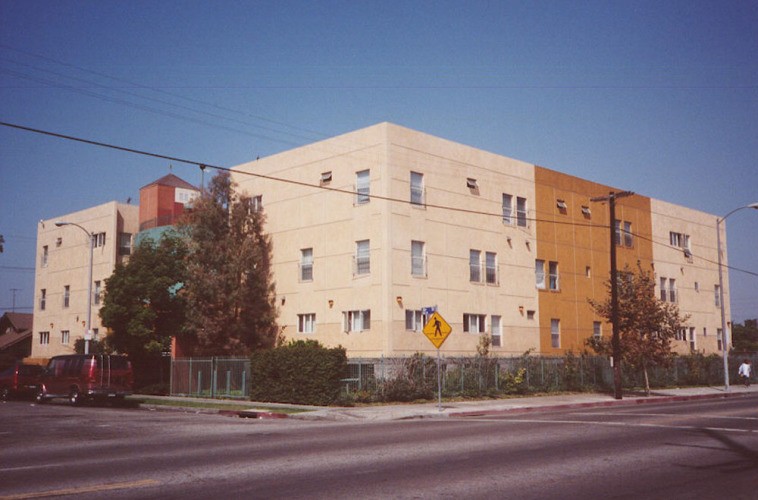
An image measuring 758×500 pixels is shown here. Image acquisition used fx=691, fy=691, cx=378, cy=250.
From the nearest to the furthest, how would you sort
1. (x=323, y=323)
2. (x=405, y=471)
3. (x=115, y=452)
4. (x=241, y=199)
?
(x=405, y=471) < (x=115, y=452) < (x=323, y=323) < (x=241, y=199)

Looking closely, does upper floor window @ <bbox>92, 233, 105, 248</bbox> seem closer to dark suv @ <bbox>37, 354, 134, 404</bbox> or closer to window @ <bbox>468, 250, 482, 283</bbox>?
dark suv @ <bbox>37, 354, 134, 404</bbox>

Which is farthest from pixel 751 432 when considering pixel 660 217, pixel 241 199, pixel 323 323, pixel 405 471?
pixel 660 217

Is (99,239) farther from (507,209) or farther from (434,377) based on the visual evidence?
(434,377)

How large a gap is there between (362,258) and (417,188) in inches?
167

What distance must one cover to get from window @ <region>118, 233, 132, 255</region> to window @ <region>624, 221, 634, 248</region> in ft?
110

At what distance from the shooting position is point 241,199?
35.3 meters

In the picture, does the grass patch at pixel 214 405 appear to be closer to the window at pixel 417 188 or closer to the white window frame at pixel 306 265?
the white window frame at pixel 306 265

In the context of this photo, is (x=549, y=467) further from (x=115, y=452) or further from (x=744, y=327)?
(x=744, y=327)

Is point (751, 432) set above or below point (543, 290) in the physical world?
below

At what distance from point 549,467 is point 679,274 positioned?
43172 mm

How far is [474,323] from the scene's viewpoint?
1342 inches

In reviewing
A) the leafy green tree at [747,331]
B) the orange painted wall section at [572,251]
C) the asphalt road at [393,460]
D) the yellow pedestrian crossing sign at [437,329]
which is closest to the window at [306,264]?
the yellow pedestrian crossing sign at [437,329]

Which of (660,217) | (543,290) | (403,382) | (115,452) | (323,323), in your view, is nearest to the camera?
(115,452)

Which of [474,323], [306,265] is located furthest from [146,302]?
[474,323]
